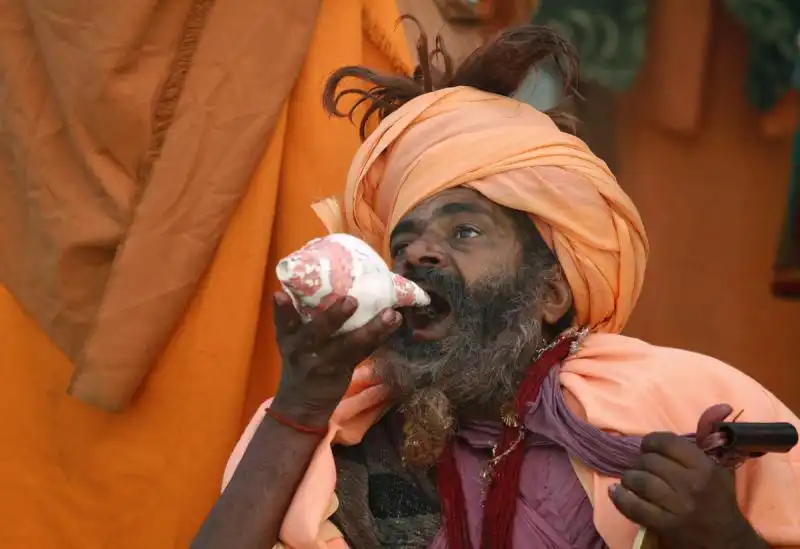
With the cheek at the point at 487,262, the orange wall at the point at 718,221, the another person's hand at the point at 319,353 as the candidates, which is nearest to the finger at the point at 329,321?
the another person's hand at the point at 319,353

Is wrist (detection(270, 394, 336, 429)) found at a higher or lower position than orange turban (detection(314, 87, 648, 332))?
lower

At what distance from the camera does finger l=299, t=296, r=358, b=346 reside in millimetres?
1174

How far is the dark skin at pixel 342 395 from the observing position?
43.8 inches

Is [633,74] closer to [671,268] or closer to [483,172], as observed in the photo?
[671,268]

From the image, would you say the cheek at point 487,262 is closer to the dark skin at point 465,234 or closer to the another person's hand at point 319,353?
the dark skin at point 465,234

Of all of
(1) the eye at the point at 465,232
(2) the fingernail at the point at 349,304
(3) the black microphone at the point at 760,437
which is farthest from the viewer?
(1) the eye at the point at 465,232

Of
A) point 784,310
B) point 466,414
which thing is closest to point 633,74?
point 784,310

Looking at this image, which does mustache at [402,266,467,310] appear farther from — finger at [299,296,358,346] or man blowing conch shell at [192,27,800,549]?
finger at [299,296,358,346]

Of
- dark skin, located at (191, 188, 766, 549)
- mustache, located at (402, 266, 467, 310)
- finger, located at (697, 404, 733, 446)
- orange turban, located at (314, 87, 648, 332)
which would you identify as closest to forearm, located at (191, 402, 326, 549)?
dark skin, located at (191, 188, 766, 549)

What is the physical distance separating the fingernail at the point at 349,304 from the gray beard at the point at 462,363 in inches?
7.4

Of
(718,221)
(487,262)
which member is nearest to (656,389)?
(487,262)

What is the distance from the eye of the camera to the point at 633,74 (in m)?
1.87

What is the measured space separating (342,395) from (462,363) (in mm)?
160

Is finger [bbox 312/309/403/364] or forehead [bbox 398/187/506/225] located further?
forehead [bbox 398/187/506/225]
